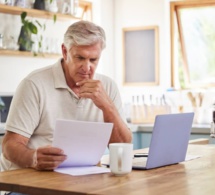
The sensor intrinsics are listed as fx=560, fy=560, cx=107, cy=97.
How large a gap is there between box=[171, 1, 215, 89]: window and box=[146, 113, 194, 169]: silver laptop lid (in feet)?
10.9

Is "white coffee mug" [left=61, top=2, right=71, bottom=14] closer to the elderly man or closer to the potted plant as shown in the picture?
the potted plant

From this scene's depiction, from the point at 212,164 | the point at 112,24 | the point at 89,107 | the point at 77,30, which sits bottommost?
the point at 212,164

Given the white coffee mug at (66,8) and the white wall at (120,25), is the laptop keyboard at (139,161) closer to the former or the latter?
the white wall at (120,25)

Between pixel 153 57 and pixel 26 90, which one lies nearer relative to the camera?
pixel 26 90

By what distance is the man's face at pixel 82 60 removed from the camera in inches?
100.0

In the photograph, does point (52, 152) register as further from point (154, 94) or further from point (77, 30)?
point (154, 94)

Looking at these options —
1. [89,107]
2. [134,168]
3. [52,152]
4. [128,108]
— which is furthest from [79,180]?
[128,108]

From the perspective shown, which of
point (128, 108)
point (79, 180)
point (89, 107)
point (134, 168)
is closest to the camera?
point (79, 180)

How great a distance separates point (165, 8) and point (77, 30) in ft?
10.6

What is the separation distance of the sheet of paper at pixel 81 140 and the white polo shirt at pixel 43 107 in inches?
13.3

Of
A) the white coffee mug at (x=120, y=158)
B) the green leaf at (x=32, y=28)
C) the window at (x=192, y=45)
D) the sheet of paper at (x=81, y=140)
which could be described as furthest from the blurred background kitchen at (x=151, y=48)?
the white coffee mug at (x=120, y=158)

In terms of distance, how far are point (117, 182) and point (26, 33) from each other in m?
3.00

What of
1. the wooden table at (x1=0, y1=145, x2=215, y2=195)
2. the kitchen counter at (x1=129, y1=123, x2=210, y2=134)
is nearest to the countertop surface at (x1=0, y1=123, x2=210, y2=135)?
the kitchen counter at (x1=129, y1=123, x2=210, y2=134)

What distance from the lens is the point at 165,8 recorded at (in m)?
5.59
